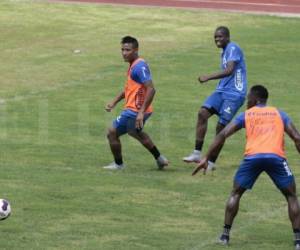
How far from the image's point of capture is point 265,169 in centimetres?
1251

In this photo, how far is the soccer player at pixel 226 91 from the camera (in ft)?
55.8

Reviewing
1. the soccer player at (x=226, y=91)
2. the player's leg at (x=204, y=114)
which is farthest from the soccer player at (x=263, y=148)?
the player's leg at (x=204, y=114)

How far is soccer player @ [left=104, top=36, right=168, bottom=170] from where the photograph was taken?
16391mm

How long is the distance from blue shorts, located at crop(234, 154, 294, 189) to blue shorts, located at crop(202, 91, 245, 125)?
459 cm

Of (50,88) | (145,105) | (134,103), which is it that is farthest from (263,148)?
(50,88)

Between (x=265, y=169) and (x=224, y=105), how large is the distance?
4.75 metres

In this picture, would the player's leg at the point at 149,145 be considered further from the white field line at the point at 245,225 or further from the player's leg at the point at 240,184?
the player's leg at the point at 240,184

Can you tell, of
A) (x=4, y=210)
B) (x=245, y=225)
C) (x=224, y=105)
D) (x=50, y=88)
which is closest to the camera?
(x=4, y=210)

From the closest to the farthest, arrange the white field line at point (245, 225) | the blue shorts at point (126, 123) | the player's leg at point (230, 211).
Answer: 1. the player's leg at point (230, 211)
2. the white field line at point (245, 225)
3. the blue shorts at point (126, 123)

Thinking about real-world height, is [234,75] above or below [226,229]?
above

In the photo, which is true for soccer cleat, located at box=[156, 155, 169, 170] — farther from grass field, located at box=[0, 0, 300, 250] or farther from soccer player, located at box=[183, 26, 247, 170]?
soccer player, located at box=[183, 26, 247, 170]

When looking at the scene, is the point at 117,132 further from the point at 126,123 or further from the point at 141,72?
the point at 141,72

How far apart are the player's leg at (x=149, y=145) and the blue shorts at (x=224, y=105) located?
110cm

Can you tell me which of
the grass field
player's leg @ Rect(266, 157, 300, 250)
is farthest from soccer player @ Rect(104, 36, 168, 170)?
player's leg @ Rect(266, 157, 300, 250)
